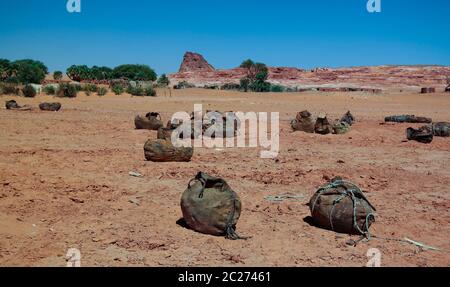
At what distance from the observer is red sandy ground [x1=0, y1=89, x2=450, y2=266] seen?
4270 millimetres

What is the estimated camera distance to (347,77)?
7950cm

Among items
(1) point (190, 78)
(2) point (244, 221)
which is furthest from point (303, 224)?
(1) point (190, 78)

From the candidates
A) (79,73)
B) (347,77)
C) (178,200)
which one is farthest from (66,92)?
(347,77)

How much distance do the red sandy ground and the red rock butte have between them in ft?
190

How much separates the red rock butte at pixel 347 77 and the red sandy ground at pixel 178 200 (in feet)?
190

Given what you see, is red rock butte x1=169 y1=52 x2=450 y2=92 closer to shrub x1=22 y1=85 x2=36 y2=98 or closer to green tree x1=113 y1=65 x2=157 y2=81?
green tree x1=113 y1=65 x2=157 y2=81

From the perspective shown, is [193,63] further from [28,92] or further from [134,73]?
[28,92]

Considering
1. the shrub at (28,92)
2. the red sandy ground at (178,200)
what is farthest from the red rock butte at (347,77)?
the red sandy ground at (178,200)

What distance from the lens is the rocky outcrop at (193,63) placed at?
119250mm
